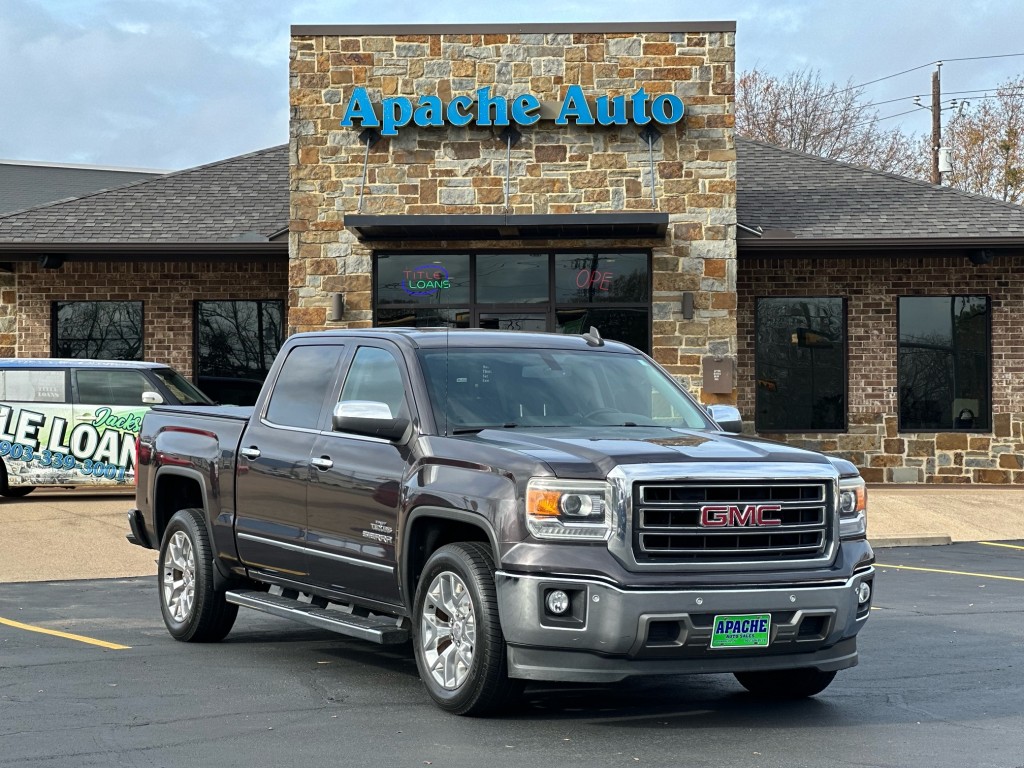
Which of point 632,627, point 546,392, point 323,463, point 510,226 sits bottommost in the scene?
point 632,627

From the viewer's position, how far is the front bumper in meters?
6.51

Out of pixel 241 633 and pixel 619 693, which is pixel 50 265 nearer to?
pixel 241 633

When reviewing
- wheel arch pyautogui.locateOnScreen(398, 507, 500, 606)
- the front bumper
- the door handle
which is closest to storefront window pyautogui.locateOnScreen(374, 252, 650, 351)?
the door handle

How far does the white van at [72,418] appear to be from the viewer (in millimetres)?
18594

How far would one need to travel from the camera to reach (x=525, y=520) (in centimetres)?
669

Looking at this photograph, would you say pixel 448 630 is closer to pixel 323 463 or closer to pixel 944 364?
pixel 323 463

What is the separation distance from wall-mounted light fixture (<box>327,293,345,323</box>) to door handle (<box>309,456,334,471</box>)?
11.8 m

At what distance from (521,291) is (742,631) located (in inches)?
541

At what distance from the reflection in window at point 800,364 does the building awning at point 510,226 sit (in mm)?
3305

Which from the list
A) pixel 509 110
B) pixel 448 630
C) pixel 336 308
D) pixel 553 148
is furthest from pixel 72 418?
pixel 448 630

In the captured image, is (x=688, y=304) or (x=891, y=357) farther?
(x=891, y=357)

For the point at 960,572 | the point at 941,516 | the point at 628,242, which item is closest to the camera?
the point at 960,572

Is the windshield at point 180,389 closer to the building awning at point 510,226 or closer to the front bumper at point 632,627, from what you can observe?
the building awning at point 510,226

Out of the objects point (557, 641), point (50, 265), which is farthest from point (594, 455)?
point (50, 265)
